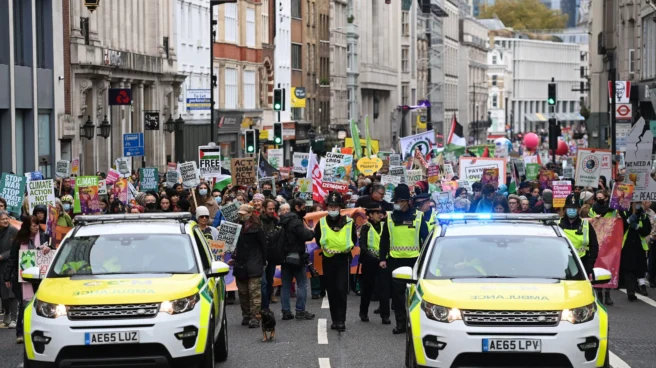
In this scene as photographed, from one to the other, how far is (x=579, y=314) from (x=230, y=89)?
56.8 m

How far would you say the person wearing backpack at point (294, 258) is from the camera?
1912cm

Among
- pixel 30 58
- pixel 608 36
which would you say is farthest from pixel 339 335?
pixel 608 36

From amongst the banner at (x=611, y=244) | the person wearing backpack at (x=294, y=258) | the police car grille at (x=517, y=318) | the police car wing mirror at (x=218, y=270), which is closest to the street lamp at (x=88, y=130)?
the banner at (x=611, y=244)

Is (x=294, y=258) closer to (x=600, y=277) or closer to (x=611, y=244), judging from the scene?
(x=611, y=244)

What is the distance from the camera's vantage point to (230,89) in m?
68.5

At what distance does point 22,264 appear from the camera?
17.5 metres

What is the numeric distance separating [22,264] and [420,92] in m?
116

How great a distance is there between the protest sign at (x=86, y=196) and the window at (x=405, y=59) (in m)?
96.9

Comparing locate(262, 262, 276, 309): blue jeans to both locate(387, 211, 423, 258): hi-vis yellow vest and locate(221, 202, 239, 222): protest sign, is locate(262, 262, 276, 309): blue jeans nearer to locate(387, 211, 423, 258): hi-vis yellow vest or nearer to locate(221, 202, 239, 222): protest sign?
locate(387, 211, 423, 258): hi-vis yellow vest

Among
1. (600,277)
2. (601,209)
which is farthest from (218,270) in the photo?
(601,209)

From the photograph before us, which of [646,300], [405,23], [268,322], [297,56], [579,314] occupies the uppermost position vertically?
[405,23]

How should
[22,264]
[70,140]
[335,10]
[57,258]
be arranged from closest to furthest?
1. [57,258]
2. [22,264]
3. [70,140]
4. [335,10]

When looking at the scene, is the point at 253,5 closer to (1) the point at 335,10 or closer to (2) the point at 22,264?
(1) the point at 335,10

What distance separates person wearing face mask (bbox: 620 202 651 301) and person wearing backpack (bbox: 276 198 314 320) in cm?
520
